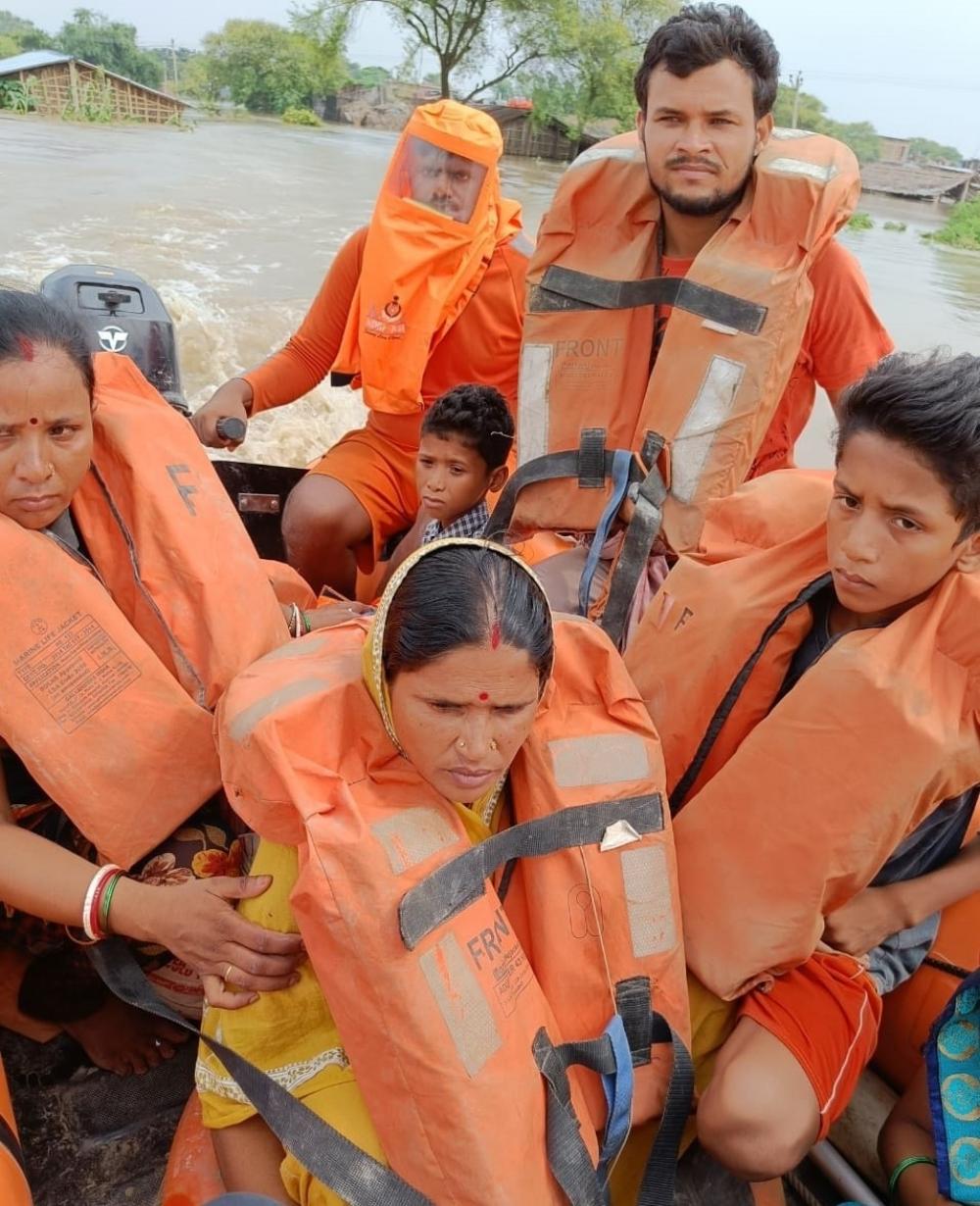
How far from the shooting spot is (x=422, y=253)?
3.20 metres

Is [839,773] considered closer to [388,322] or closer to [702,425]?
[702,425]

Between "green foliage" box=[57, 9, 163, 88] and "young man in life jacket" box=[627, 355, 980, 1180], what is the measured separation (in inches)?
A: 2831

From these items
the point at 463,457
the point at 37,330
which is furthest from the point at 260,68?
the point at 37,330

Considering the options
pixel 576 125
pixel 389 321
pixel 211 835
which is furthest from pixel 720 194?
pixel 576 125

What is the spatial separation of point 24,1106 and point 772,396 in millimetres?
2270

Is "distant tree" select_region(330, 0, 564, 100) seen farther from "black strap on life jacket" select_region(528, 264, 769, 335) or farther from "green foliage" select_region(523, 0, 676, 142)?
"black strap on life jacket" select_region(528, 264, 769, 335)

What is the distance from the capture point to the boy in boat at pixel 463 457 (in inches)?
112

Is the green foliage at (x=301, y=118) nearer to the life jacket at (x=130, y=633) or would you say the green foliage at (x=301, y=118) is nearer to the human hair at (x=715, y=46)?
the human hair at (x=715, y=46)

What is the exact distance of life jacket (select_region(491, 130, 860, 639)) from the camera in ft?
7.86

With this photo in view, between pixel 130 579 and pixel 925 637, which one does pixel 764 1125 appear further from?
pixel 130 579

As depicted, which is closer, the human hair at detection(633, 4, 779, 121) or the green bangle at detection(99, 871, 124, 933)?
the green bangle at detection(99, 871, 124, 933)

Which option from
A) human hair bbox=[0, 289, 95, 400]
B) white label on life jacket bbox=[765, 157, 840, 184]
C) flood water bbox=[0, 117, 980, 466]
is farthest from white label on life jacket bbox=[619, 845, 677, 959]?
flood water bbox=[0, 117, 980, 466]

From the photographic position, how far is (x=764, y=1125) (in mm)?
1589

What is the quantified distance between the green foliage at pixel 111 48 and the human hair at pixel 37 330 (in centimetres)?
7130
